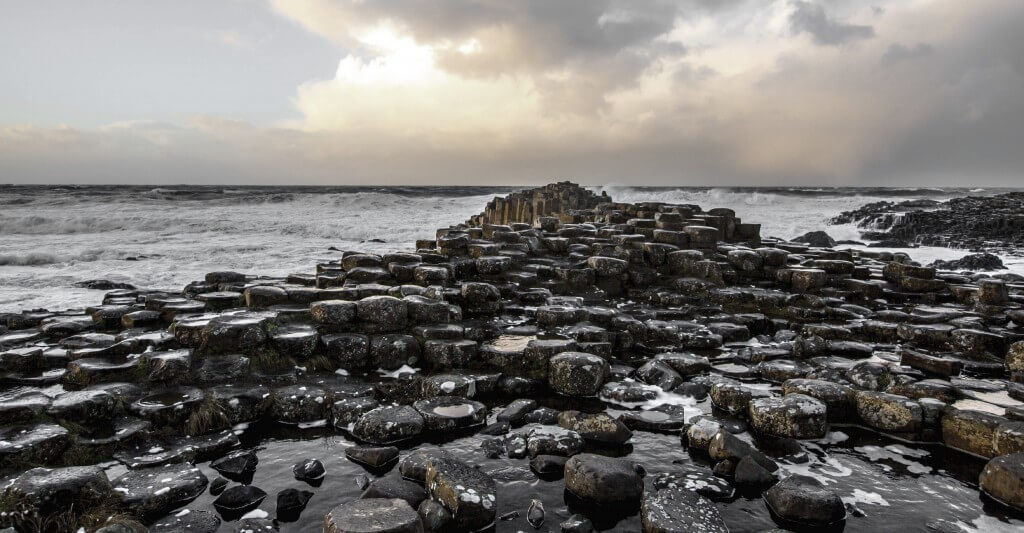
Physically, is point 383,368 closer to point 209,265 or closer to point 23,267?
point 209,265

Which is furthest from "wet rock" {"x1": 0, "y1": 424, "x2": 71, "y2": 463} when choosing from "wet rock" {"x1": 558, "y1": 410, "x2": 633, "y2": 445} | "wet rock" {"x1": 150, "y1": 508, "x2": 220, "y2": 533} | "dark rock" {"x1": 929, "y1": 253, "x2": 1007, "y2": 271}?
"dark rock" {"x1": 929, "y1": 253, "x2": 1007, "y2": 271}

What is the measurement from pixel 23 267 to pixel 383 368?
13898 mm

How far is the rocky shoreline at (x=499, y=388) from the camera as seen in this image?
313 centimetres

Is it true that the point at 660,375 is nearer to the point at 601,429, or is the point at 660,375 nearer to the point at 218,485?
the point at 601,429

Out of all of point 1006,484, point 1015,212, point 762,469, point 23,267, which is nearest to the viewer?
point 1006,484

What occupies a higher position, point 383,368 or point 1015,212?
point 1015,212

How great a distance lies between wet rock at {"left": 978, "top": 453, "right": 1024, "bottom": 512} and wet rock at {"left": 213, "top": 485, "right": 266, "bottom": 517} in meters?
4.59

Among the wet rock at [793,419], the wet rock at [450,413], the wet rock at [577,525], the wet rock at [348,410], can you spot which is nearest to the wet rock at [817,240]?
the wet rock at [793,419]

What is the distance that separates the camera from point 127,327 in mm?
6168

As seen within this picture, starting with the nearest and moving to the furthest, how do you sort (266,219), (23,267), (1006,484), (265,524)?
(265,524) → (1006,484) → (23,267) → (266,219)

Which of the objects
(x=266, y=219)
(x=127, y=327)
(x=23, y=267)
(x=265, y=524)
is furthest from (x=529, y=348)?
(x=266, y=219)

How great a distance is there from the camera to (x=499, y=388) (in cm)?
512

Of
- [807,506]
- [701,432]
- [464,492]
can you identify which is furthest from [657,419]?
[464,492]

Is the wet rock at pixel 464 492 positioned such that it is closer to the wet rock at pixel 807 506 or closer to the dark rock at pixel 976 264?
the wet rock at pixel 807 506
